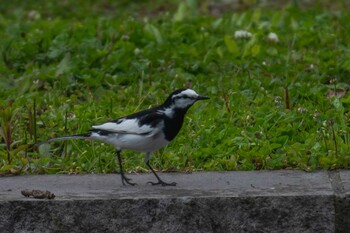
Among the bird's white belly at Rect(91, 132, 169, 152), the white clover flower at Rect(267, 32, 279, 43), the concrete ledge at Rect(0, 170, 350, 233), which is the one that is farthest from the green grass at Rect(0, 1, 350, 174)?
the concrete ledge at Rect(0, 170, 350, 233)

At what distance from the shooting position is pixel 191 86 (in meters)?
6.98

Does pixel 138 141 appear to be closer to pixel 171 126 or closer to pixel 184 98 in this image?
pixel 171 126

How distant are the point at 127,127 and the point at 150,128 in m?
0.16

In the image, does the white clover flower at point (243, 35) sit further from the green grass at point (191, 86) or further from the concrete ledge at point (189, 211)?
the concrete ledge at point (189, 211)

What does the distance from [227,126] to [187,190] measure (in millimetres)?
1226

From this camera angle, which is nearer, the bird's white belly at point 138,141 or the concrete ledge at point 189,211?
the concrete ledge at point 189,211

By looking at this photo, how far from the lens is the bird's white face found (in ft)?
16.7

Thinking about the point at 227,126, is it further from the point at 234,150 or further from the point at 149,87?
the point at 149,87

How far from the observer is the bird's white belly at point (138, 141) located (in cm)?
498

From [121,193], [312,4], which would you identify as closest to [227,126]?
[121,193]

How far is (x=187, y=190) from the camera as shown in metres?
4.82

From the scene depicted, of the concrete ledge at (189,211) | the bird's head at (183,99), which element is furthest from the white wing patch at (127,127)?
the concrete ledge at (189,211)

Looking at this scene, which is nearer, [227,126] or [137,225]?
[137,225]

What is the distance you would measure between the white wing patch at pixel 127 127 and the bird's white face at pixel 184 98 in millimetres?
225
